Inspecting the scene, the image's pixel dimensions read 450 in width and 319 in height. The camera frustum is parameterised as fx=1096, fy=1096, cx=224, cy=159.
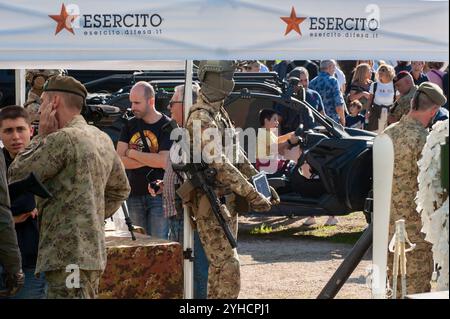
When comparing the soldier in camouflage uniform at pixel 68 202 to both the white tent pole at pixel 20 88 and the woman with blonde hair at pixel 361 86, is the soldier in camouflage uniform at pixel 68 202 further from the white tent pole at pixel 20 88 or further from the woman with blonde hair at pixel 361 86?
the woman with blonde hair at pixel 361 86

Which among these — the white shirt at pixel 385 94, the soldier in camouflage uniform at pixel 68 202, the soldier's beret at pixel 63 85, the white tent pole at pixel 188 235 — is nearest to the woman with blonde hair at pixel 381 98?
the white shirt at pixel 385 94

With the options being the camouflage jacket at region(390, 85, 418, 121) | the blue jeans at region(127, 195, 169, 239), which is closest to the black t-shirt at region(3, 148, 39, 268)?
the blue jeans at region(127, 195, 169, 239)

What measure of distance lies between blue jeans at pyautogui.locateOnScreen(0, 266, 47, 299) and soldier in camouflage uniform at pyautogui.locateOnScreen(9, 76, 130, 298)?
0.52 metres

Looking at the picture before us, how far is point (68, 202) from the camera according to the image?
6.14 meters

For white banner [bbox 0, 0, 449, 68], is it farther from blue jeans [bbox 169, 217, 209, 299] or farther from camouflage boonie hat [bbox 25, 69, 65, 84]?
camouflage boonie hat [bbox 25, 69, 65, 84]

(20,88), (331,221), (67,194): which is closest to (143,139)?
(20,88)

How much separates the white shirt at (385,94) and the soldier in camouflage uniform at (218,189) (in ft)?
29.1

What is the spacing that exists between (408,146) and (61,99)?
2.68m

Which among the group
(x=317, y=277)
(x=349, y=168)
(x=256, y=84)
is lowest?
(x=317, y=277)

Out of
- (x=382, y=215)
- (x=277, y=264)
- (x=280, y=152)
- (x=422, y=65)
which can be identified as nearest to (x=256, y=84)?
(x=280, y=152)

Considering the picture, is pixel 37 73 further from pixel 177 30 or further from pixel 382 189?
pixel 382 189

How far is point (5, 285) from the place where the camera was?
630cm

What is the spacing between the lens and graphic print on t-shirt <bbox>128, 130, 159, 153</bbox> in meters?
9.30
